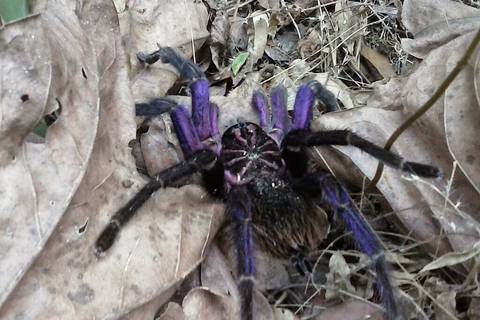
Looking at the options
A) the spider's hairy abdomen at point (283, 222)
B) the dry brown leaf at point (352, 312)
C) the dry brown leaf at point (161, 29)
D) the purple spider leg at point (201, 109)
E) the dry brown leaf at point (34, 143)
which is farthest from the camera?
the dry brown leaf at point (161, 29)

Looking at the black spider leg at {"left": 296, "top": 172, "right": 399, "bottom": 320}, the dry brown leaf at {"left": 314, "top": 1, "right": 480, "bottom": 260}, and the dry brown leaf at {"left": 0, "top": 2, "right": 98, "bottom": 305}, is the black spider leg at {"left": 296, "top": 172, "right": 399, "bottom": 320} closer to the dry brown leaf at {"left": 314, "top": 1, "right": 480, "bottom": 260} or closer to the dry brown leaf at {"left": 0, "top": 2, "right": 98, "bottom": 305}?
the dry brown leaf at {"left": 314, "top": 1, "right": 480, "bottom": 260}

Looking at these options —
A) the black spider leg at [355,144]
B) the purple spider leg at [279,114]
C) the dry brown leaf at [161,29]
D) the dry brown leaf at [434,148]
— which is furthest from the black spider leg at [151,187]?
the dry brown leaf at [161,29]

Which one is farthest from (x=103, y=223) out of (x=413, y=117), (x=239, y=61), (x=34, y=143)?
(x=239, y=61)

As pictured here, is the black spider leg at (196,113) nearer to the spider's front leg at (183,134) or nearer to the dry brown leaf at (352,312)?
the spider's front leg at (183,134)

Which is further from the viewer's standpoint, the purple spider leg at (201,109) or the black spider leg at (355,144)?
the purple spider leg at (201,109)

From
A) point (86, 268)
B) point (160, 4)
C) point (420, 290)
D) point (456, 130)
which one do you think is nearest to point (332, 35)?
point (160, 4)

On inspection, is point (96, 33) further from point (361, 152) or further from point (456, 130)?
point (456, 130)

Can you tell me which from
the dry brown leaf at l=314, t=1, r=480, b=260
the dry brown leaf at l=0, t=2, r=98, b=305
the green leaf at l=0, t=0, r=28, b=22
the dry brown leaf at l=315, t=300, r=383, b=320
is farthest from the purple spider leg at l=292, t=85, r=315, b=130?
the green leaf at l=0, t=0, r=28, b=22
